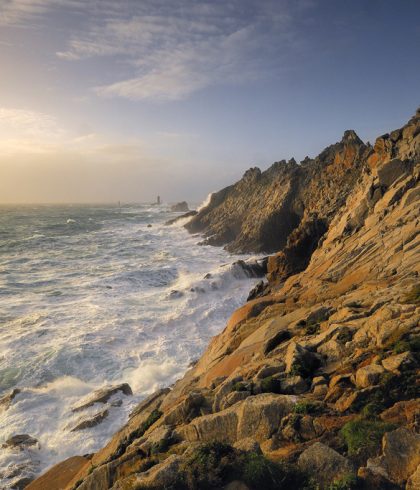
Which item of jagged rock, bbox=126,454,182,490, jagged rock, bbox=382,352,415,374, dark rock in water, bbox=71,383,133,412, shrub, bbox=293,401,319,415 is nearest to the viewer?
jagged rock, bbox=126,454,182,490

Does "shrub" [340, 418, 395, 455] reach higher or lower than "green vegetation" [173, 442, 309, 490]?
higher

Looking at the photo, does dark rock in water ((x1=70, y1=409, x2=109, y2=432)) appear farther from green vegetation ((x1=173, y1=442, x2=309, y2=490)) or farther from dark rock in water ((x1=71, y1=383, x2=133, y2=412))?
green vegetation ((x1=173, y1=442, x2=309, y2=490))

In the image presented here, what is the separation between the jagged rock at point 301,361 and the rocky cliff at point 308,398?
0.03 metres

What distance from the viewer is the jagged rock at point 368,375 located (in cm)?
836

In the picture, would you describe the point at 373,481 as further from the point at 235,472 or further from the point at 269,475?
the point at 235,472

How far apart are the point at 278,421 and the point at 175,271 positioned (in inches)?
1318

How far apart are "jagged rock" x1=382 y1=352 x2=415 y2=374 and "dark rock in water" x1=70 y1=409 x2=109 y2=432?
41.9 ft

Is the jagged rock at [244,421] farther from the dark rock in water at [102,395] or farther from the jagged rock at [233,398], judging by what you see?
the dark rock in water at [102,395]

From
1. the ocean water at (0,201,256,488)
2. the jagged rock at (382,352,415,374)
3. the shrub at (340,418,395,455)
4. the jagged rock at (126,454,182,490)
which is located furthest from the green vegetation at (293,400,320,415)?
the ocean water at (0,201,256,488)

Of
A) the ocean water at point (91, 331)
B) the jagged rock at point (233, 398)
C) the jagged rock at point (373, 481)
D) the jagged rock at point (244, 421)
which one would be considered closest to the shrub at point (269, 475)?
the jagged rock at point (373, 481)

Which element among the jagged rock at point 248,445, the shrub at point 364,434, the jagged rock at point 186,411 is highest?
the shrub at point 364,434

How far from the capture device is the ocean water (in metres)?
15.9

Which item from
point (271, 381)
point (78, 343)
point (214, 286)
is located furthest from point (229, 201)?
point (271, 381)

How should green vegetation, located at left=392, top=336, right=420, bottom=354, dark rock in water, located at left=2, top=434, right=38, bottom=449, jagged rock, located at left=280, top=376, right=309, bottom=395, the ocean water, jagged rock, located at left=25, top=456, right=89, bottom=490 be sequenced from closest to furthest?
green vegetation, located at left=392, top=336, right=420, bottom=354 → jagged rock, located at left=280, top=376, right=309, bottom=395 → jagged rock, located at left=25, top=456, right=89, bottom=490 → dark rock in water, located at left=2, top=434, right=38, bottom=449 → the ocean water
